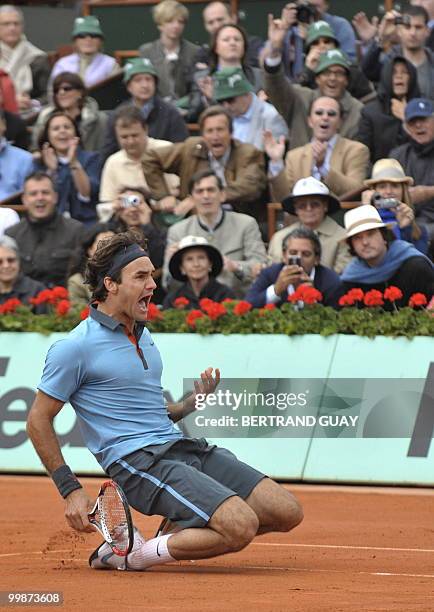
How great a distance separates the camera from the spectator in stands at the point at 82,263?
43.2 ft

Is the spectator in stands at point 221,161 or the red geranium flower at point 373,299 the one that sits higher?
the spectator in stands at point 221,161

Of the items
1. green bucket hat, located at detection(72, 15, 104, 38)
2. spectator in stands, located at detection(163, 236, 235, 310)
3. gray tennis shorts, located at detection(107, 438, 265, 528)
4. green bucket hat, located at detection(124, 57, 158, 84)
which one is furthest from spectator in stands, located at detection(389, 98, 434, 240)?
gray tennis shorts, located at detection(107, 438, 265, 528)

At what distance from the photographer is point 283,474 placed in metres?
11.3

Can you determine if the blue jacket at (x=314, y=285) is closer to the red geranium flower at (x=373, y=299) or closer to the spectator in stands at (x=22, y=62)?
the red geranium flower at (x=373, y=299)

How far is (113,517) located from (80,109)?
31.4 ft

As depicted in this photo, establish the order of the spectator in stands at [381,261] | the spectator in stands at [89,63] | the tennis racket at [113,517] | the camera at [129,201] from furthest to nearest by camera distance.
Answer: the spectator in stands at [89,63] < the camera at [129,201] < the spectator in stands at [381,261] < the tennis racket at [113,517]

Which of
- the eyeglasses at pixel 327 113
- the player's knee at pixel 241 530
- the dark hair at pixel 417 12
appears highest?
the dark hair at pixel 417 12

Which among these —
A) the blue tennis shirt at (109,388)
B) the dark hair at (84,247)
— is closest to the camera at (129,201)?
the dark hair at (84,247)

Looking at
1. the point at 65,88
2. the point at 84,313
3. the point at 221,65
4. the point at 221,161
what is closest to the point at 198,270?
the point at 84,313

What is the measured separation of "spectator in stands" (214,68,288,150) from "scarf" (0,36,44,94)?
3834mm

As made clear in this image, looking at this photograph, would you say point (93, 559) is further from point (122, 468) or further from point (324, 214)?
point (324, 214)

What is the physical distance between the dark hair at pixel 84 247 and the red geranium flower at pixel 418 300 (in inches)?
133

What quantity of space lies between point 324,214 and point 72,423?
2995 millimetres

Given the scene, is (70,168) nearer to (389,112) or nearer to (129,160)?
(129,160)
